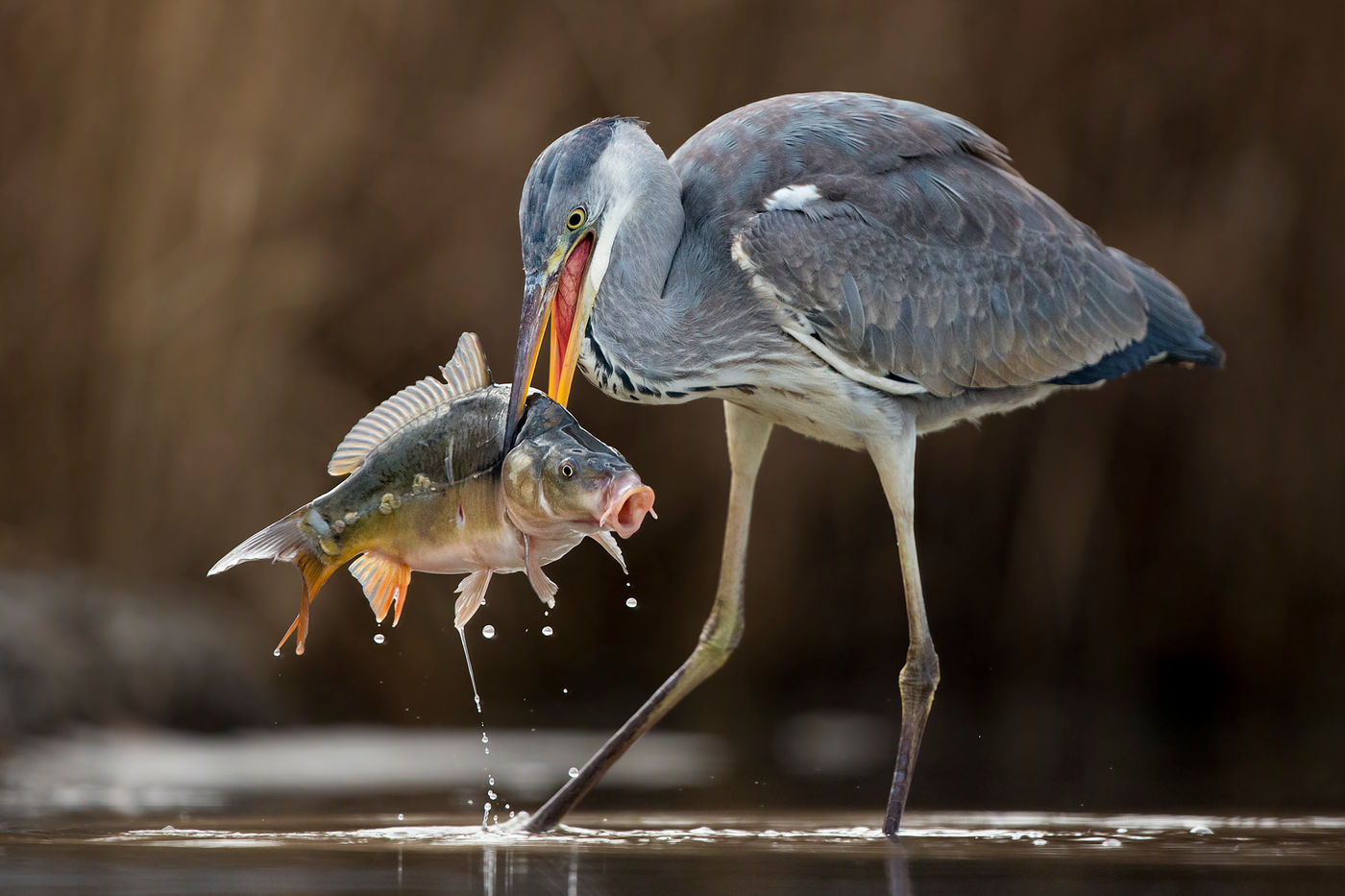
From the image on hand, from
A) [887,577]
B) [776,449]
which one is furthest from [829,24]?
[887,577]

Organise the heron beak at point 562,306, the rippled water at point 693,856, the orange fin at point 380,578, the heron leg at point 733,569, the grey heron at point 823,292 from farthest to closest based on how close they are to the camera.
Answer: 1. the heron leg at point 733,569
2. the grey heron at point 823,292
3. the heron beak at point 562,306
4. the orange fin at point 380,578
5. the rippled water at point 693,856

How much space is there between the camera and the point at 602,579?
9898 millimetres

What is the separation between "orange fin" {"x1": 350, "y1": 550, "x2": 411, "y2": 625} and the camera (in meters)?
5.25

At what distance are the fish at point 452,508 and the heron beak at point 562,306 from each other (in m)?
0.47

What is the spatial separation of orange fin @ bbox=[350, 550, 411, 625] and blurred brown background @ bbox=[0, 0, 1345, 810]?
3.80 meters

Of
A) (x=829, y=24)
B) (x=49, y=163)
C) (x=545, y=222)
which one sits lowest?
(x=545, y=222)

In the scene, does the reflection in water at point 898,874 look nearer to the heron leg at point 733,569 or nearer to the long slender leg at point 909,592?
the long slender leg at point 909,592

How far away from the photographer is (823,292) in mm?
6297

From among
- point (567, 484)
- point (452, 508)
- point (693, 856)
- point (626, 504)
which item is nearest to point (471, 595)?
point (452, 508)

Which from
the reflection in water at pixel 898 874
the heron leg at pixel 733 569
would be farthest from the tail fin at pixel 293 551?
the heron leg at pixel 733 569

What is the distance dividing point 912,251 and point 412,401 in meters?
1.99

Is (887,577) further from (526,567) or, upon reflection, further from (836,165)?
(526,567)

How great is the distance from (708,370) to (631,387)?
9.9 inches

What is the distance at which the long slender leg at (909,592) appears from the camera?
6.38m
